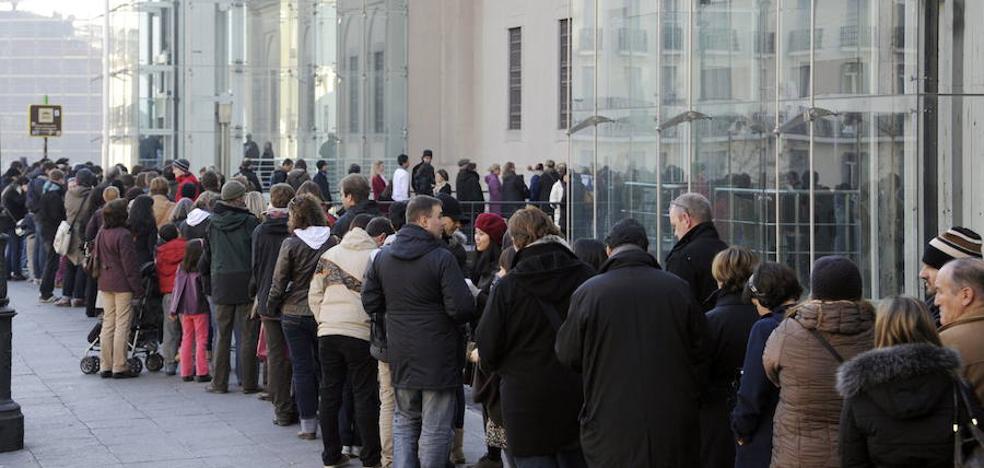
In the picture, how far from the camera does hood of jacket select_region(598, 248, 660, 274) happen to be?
6.95 meters

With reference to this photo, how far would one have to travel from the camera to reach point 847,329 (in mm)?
6441

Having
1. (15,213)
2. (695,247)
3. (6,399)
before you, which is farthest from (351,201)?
(15,213)

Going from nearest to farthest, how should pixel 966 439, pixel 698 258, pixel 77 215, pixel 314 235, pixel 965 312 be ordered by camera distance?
pixel 966 439 → pixel 965 312 → pixel 698 258 → pixel 314 235 → pixel 77 215

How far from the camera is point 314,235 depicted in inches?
436

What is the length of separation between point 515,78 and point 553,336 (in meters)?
30.2

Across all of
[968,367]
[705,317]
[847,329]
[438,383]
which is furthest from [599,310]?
[438,383]

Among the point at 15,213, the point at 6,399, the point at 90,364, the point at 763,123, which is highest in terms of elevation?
the point at 763,123

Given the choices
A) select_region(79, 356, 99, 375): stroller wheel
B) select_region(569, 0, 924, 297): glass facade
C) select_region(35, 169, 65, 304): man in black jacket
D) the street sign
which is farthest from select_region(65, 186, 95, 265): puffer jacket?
the street sign

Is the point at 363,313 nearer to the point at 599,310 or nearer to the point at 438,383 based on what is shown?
the point at 438,383

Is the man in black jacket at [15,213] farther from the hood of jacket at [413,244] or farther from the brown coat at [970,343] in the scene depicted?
the brown coat at [970,343]

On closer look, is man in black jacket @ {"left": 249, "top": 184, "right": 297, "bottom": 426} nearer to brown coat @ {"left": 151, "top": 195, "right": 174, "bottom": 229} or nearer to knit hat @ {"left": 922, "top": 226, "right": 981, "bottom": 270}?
brown coat @ {"left": 151, "top": 195, "right": 174, "bottom": 229}

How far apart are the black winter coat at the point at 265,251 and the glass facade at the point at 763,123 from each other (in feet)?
16.3

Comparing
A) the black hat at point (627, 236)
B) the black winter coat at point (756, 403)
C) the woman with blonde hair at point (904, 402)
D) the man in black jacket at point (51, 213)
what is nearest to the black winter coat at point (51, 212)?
the man in black jacket at point (51, 213)

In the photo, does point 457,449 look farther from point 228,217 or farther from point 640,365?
point 640,365
